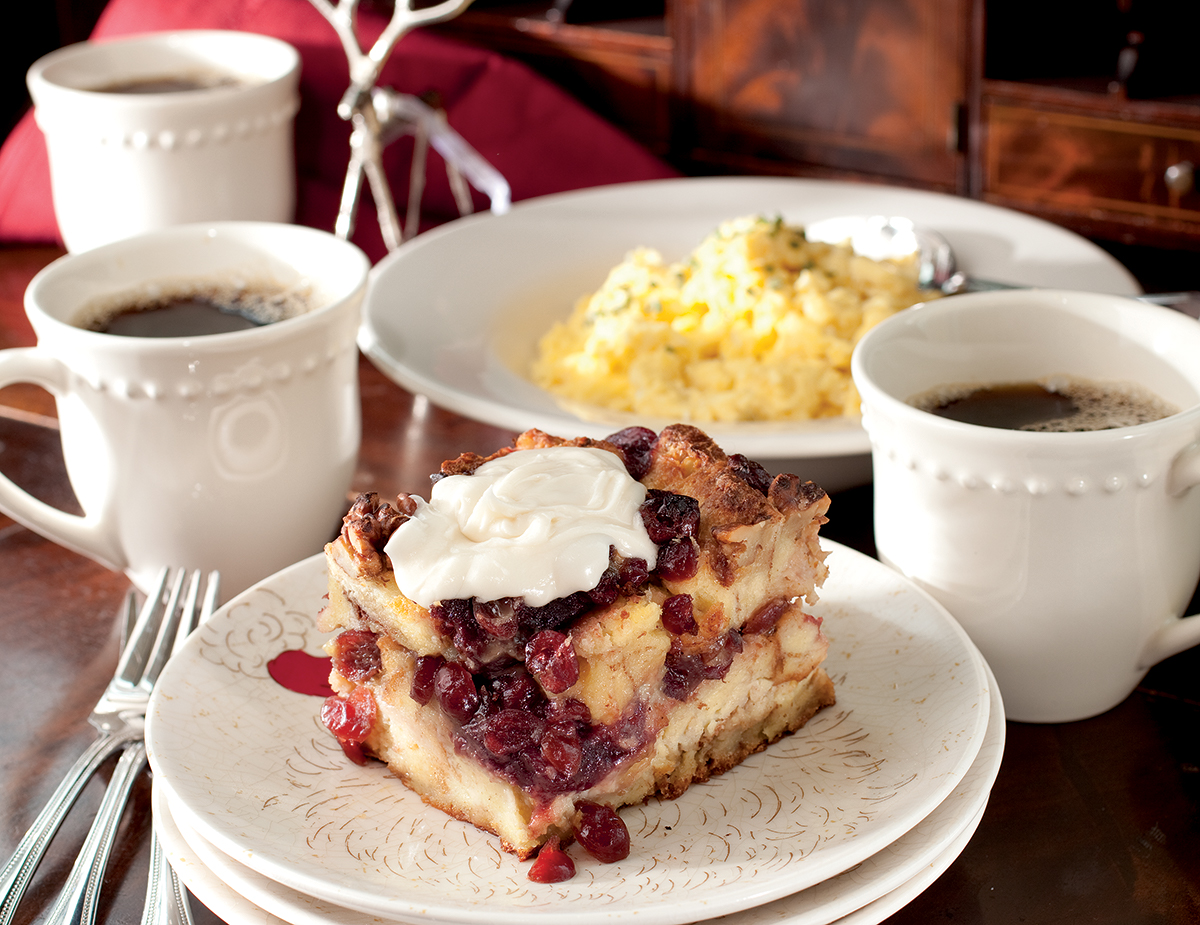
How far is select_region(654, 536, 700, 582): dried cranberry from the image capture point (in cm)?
118

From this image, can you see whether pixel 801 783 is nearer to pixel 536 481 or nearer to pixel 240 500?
pixel 536 481

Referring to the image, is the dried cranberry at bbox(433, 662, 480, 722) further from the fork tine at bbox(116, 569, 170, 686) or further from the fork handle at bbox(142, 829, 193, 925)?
the fork tine at bbox(116, 569, 170, 686)

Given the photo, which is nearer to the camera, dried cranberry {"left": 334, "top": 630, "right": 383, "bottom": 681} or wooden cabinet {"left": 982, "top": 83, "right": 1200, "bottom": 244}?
dried cranberry {"left": 334, "top": 630, "right": 383, "bottom": 681}

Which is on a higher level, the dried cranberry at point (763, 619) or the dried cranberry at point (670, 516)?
the dried cranberry at point (670, 516)

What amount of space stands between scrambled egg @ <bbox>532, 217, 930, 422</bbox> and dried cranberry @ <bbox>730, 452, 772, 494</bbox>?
0.61 metres

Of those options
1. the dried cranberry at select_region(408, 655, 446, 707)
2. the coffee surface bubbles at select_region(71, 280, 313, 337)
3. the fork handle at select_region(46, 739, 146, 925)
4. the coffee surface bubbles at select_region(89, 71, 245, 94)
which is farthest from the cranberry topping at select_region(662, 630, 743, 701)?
the coffee surface bubbles at select_region(89, 71, 245, 94)

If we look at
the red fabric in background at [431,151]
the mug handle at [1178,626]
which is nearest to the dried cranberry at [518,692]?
the mug handle at [1178,626]

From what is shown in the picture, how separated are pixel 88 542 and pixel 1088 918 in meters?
1.28

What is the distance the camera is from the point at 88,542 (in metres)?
1.64

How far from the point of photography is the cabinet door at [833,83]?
296 cm

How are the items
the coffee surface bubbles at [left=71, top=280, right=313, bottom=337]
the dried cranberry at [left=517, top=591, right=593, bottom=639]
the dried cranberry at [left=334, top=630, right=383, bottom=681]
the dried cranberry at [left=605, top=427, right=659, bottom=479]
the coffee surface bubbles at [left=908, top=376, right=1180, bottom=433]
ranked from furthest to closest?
1. the coffee surface bubbles at [left=71, top=280, right=313, bottom=337]
2. the coffee surface bubbles at [left=908, top=376, right=1180, bottom=433]
3. the dried cranberry at [left=605, top=427, right=659, bottom=479]
4. the dried cranberry at [left=334, top=630, right=383, bottom=681]
5. the dried cranberry at [left=517, top=591, right=593, bottom=639]

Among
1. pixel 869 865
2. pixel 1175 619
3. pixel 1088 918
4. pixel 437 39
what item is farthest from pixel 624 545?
pixel 437 39

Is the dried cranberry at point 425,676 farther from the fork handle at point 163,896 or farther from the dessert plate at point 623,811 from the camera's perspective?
the fork handle at point 163,896

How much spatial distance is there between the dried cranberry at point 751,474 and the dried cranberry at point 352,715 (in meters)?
0.44
